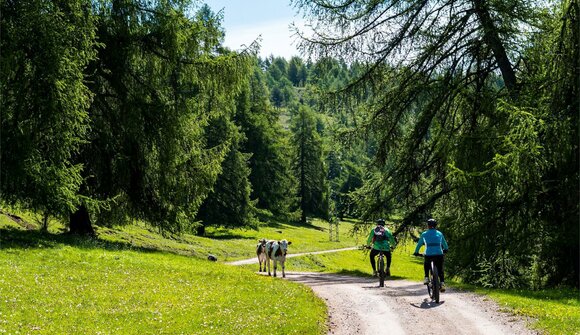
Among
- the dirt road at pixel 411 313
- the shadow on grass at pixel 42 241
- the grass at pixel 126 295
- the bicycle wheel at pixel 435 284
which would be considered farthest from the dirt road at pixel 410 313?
the shadow on grass at pixel 42 241

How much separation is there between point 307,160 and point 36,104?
69.7 meters

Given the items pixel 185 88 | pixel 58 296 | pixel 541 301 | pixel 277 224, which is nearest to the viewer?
pixel 58 296

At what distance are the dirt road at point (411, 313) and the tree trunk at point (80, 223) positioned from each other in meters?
12.2

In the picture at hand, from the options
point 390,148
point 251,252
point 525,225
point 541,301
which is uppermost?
point 390,148

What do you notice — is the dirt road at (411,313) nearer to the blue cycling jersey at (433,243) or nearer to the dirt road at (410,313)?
the dirt road at (410,313)

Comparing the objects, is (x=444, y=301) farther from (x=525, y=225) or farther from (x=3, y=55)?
(x=3, y=55)

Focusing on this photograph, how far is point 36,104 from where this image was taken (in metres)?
18.2

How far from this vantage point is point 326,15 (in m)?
22.1

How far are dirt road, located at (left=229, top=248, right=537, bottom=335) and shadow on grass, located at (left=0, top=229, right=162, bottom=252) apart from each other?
9258 millimetres

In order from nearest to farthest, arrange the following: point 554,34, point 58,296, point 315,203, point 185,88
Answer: point 58,296
point 554,34
point 185,88
point 315,203

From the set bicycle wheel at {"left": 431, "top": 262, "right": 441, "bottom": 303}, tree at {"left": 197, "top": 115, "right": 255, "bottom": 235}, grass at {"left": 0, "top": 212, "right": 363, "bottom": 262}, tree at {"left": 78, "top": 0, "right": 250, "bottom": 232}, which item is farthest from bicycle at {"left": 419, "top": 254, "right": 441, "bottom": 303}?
tree at {"left": 197, "top": 115, "right": 255, "bottom": 235}

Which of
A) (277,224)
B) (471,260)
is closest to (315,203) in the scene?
(277,224)

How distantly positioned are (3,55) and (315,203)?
241ft

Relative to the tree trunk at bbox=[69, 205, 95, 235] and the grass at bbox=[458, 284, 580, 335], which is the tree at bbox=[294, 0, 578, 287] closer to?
the grass at bbox=[458, 284, 580, 335]
